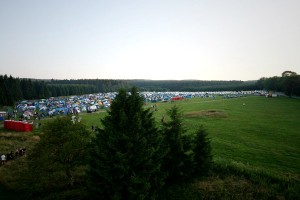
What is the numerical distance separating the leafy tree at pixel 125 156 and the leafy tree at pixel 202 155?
4.88 metres

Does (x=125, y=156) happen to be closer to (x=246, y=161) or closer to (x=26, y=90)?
(x=246, y=161)

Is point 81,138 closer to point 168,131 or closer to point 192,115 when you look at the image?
point 168,131

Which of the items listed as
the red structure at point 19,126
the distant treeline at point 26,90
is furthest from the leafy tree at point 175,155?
the distant treeline at point 26,90

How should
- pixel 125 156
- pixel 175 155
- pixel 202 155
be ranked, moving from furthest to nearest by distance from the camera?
pixel 202 155 → pixel 175 155 → pixel 125 156

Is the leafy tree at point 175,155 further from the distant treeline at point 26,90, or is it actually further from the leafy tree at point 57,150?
the distant treeline at point 26,90

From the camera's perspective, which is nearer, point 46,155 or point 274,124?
point 46,155

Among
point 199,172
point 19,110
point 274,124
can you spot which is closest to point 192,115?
point 274,124

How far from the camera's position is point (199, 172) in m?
19.3

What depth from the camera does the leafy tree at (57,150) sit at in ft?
62.4

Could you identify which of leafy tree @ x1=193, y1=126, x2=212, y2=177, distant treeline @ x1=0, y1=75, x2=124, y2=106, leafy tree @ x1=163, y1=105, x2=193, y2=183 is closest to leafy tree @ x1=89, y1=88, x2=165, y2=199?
leafy tree @ x1=163, y1=105, x2=193, y2=183

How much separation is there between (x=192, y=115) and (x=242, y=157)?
31949 millimetres

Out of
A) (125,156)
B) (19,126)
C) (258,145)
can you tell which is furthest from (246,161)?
(19,126)

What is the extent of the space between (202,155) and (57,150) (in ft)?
42.1

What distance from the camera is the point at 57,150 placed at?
1948 centimetres
